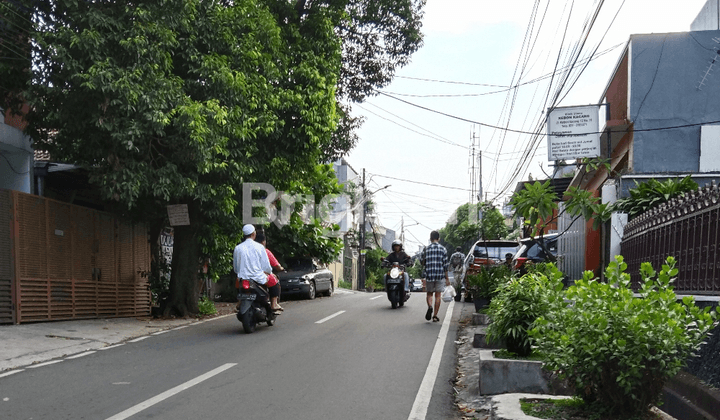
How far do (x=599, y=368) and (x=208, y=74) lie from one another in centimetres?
993

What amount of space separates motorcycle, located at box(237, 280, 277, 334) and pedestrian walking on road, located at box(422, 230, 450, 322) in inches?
142

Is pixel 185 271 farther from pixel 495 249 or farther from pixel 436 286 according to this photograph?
pixel 495 249

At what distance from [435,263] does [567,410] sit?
928cm

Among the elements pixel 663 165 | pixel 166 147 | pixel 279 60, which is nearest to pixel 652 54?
pixel 663 165

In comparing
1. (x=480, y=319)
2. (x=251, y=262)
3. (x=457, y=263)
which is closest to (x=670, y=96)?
(x=480, y=319)

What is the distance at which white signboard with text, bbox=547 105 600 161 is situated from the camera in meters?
17.3

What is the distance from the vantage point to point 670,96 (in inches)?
615

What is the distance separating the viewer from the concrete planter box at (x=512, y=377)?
6387 millimetres

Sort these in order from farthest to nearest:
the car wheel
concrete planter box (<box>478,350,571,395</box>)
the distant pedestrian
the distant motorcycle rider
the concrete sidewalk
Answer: the car wheel → the distant motorcycle rider → the distant pedestrian → the concrete sidewalk → concrete planter box (<box>478,350,571,395</box>)

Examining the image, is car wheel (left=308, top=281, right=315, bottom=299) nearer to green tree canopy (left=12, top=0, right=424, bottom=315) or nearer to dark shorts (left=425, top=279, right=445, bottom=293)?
green tree canopy (left=12, top=0, right=424, bottom=315)

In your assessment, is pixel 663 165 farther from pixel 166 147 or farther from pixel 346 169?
pixel 346 169

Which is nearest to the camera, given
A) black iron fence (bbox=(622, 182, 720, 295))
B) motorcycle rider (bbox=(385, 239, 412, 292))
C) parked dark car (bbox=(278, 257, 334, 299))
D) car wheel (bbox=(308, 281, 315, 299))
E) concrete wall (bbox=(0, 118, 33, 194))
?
black iron fence (bbox=(622, 182, 720, 295))

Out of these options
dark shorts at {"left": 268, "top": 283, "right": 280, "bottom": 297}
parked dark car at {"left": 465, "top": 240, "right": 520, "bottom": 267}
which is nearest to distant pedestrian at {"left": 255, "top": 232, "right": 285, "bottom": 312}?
dark shorts at {"left": 268, "top": 283, "right": 280, "bottom": 297}

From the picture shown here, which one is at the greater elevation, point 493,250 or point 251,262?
point 251,262
